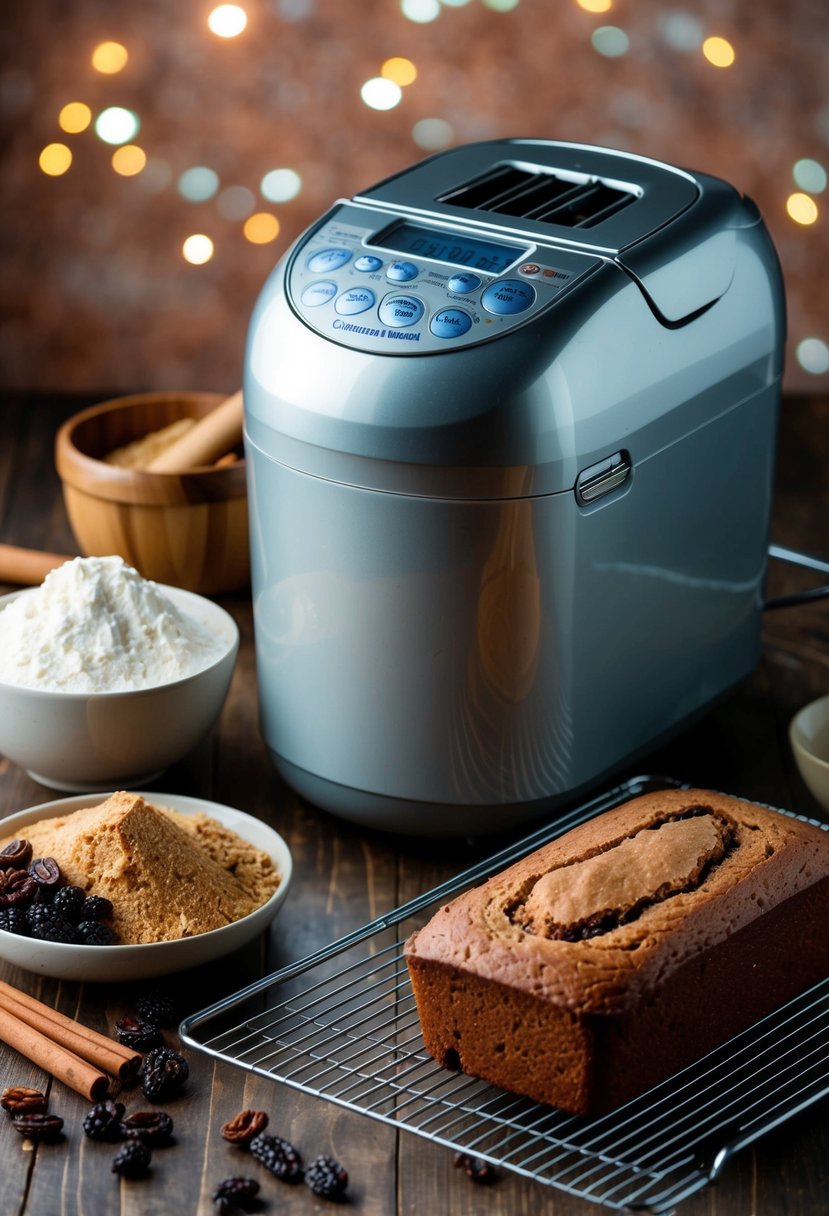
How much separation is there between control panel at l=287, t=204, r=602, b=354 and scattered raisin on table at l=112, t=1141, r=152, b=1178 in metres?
0.58

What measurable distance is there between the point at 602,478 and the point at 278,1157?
0.54 m

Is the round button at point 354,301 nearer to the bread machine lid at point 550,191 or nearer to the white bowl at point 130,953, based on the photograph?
the bread machine lid at point 550,191

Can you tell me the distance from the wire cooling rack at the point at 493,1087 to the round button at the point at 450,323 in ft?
1.32

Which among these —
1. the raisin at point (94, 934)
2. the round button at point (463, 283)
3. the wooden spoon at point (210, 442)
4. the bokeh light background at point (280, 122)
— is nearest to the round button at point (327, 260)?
the round button at point (463, 283)

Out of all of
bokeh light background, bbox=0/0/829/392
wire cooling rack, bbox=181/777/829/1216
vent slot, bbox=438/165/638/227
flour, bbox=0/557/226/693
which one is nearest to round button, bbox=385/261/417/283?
vent slot, bbox=438/165/638/227

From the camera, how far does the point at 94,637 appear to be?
134cm

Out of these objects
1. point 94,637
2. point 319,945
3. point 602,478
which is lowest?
point 319,945

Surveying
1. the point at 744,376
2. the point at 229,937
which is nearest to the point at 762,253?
the point at 744,376

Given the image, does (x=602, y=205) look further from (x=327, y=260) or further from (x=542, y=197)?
(x=327, y=260)

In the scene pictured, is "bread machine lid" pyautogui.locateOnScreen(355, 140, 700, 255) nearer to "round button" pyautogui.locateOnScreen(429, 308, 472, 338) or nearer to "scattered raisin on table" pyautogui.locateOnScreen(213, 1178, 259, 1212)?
"round button" pyautogui.locateOnScreen(429, 308, 472, 338)

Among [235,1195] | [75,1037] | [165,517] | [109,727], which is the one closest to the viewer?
[235,1195]

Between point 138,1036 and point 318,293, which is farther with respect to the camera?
point 318,293

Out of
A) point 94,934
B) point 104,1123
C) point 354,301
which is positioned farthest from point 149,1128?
point 354,301

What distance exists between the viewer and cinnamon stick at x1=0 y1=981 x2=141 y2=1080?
42.0 inches
